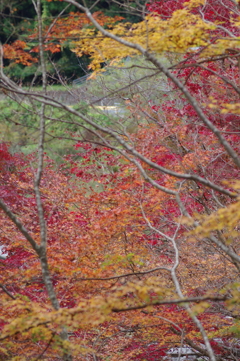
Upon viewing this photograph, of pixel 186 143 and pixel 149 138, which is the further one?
pixel 149 138

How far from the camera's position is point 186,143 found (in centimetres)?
933

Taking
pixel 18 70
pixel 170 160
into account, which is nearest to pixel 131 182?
pixel 170 160

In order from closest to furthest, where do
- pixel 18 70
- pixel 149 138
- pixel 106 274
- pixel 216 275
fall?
pixel 106 274 → pixel 216 275 → pixel 149 138 → pixel 18 70

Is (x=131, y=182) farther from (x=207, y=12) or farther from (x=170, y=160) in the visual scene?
(x=207, y=12)

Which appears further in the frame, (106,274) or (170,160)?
(170,160)

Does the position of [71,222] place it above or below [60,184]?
below

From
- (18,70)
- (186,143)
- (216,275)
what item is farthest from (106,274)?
(18,70)

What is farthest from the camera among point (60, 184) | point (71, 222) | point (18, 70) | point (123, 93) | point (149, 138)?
point (18, 70)

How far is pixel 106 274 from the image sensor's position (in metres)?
6.20

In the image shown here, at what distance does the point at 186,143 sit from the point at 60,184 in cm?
392

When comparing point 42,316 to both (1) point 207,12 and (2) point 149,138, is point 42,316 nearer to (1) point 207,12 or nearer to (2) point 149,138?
(2) point 149,138

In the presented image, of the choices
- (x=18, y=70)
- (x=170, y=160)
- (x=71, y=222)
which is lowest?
(x=71, y=222)

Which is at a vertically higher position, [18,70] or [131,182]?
[18,70]

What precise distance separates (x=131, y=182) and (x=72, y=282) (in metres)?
2.99
